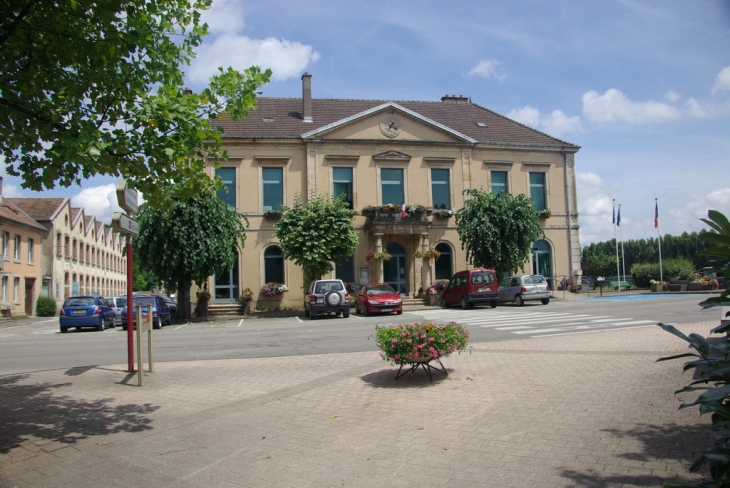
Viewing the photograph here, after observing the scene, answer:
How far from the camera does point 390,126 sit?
112 ft

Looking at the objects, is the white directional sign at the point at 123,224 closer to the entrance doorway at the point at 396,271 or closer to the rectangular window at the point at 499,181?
the entrance doorway at the point at 396,271

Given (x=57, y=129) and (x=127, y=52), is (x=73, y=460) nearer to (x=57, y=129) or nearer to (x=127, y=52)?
(x=57, y=129)

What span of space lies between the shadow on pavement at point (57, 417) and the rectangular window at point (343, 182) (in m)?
26.0

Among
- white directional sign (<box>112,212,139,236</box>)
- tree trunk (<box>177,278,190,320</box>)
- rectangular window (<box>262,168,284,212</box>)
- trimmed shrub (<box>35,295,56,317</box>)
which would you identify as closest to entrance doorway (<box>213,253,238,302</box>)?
rectangular window (<box>262,168,284,212</box>)

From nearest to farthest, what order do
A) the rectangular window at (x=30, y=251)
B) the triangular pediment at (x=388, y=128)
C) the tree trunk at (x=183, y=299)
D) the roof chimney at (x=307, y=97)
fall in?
the tree trunk at (x=183, y=299) → the triangular pediment at (x=388, y=128) → the roof chimney at (x=307, y=97) → the rectangular window at (x=30, y=251)

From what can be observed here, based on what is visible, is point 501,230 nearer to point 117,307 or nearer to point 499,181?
point 499,181

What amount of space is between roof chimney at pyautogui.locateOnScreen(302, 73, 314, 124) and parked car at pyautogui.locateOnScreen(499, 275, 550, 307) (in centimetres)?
1620

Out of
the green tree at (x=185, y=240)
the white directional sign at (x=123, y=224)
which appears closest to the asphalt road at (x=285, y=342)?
the white directional sign at (x=123, y=224)

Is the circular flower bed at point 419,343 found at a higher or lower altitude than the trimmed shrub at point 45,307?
higher

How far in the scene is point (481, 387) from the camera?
25.5 ft

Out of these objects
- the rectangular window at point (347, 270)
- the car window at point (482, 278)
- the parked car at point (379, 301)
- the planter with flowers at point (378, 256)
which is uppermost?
the planter with flowers at point (378, 256)

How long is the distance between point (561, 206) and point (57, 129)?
34.6 m

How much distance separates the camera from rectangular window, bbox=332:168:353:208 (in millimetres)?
33750

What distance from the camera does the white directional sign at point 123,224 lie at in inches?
348
